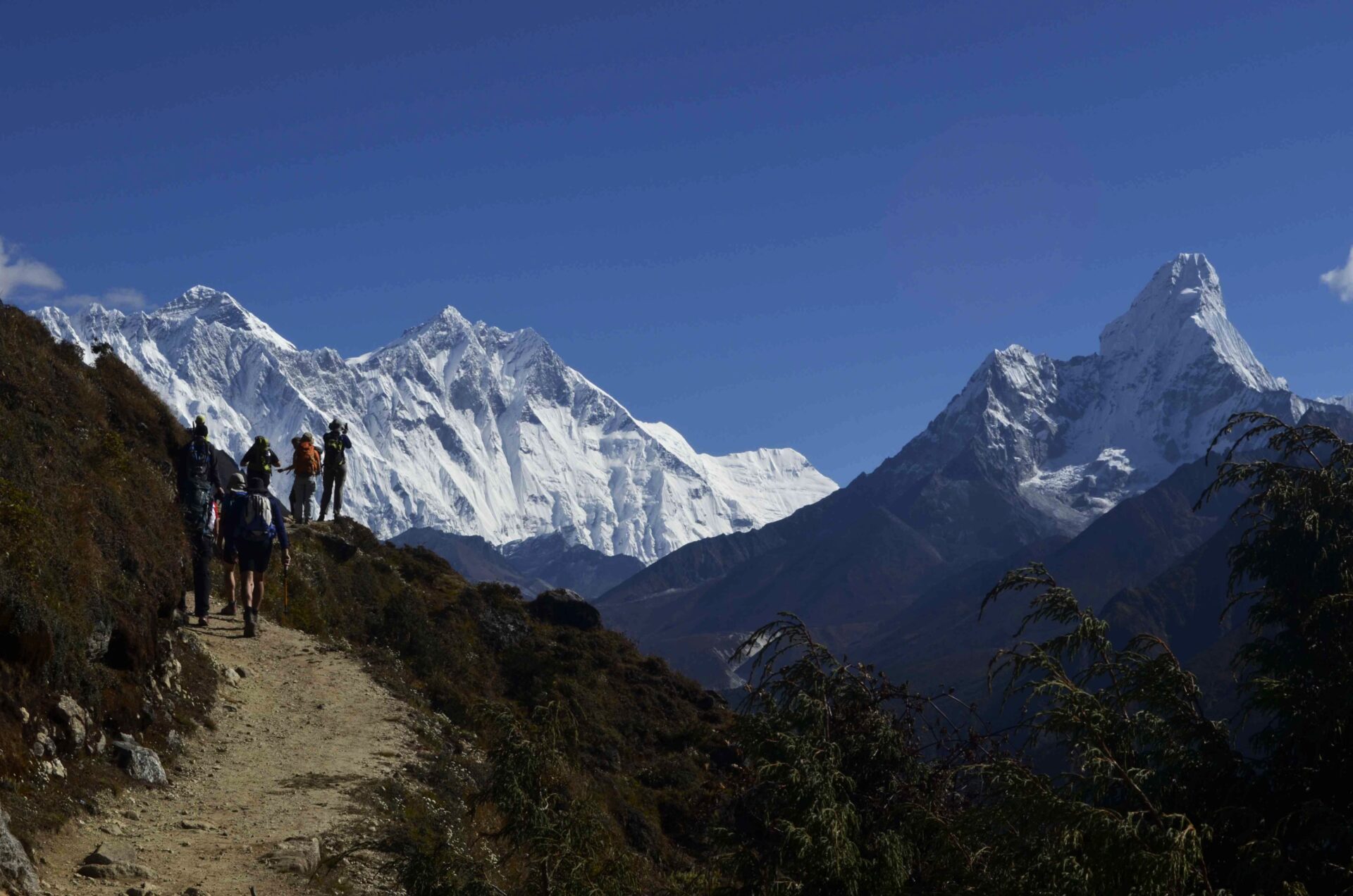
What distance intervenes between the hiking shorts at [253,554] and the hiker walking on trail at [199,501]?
0.48m

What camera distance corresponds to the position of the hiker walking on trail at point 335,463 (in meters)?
30.4

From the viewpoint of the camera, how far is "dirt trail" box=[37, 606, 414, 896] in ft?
37.7

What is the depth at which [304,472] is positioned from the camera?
94.2ft

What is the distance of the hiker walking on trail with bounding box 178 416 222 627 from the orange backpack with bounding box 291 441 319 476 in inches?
327

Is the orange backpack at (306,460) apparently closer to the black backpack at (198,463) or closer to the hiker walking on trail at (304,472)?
the hiker walking on trail at (304,472)

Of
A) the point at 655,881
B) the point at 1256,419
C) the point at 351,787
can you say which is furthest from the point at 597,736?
the point at 1256,419

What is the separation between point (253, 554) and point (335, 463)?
1096 centimetres

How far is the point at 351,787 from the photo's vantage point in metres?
14.9

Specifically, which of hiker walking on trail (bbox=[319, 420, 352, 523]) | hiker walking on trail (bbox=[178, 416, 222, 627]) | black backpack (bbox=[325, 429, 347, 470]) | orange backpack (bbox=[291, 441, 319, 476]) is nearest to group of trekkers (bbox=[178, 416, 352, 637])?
hiker walking on trail (bbox=[178, 416, 222, 627])

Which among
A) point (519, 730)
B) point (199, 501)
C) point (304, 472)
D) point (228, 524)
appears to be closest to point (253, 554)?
point (228, 524)

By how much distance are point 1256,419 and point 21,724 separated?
12.4 meters

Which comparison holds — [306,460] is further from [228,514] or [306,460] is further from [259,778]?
[259,778]

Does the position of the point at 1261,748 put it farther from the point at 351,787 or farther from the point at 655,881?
the point at 351,787

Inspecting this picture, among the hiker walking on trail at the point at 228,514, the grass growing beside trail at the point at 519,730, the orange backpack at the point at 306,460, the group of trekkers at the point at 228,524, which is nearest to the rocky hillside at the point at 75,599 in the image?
the group of trekkers at the point at 228,524
